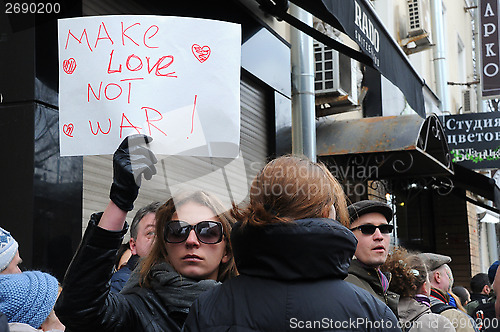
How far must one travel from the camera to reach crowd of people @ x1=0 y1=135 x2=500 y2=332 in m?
1.63

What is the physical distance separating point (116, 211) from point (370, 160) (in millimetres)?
6922

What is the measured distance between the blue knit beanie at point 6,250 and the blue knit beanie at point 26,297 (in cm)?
14

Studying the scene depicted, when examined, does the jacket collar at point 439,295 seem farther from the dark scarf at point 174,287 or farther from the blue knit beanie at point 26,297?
the blue knit beanie at point 26,297

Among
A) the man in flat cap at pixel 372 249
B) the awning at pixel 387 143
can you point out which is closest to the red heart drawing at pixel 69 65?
the man in flat cap at pixel 372 249

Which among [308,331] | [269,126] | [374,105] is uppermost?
[374,105]

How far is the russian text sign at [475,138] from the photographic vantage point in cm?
1001

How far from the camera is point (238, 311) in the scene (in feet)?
5.40

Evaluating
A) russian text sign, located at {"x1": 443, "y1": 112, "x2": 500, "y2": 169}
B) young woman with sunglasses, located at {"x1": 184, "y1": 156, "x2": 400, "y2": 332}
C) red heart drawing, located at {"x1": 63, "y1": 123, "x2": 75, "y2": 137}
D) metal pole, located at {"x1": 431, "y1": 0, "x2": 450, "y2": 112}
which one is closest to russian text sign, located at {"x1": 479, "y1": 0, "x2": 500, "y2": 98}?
metal pole, located at {"x1": 431, "y1": 0, "x2": 450, "y2": 112}

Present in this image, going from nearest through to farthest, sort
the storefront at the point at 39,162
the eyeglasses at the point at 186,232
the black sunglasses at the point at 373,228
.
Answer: the eyeglasses at the point at 186,232 < the black sunglasses at the point at 373,228 < the storefront at the point at 39,162

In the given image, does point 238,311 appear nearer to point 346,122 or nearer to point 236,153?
point 236,153

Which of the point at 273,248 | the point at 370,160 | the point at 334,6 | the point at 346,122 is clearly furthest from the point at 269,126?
the point at 273,248

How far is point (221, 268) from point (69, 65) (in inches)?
43.5

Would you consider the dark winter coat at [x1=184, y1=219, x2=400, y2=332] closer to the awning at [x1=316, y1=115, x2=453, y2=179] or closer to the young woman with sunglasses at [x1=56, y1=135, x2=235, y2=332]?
the young woman with sunglasses at [x1=56, y1=135, x2=235, y2=332]

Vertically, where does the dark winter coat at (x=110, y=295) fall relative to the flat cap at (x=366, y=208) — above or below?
below
